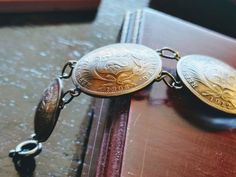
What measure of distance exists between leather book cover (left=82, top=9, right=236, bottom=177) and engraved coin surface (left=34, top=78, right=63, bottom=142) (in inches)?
2.3

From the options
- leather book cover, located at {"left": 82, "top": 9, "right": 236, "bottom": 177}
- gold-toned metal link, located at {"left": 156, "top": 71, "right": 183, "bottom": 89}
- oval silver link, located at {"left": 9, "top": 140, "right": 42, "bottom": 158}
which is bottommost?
oval silver link, located at {"left": 9, "top": 140, "right": 42, "bottom": 158}

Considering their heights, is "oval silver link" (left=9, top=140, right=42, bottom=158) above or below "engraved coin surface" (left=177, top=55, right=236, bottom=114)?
below

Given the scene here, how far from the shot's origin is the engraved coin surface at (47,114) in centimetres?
46

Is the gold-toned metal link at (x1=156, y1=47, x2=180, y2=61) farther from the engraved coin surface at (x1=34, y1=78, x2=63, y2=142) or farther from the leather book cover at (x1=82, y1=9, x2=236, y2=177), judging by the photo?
the engraved coin surface at (x1=34, y1=78, x2=63, y2=142)

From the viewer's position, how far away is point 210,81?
496mm

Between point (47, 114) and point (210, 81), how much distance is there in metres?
0.19

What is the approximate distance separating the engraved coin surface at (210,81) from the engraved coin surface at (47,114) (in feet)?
0.48

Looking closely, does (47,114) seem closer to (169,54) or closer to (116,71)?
(116,71)

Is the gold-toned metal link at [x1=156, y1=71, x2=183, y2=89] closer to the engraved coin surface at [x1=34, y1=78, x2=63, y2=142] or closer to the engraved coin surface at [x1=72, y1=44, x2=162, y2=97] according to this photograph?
the engraved coin surface at [x1=72, y1=44, x2=162, y2=97]

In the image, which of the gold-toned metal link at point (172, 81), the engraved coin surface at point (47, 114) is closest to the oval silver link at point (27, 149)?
the engraved coin surface at point (47, 114)

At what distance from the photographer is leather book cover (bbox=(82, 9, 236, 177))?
1.40 ft

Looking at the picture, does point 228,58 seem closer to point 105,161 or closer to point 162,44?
point 162,44

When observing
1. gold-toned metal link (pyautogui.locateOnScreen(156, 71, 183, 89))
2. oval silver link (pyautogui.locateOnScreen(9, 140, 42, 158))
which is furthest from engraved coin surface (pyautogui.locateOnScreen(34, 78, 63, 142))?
gold-toned metal link (pyautogui.locateOnScreen(156, 71, 183, 89))

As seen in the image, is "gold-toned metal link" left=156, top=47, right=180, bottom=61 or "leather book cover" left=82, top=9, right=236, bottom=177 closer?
"leather book cover" left=82, top=9, right=236, bottom=177
